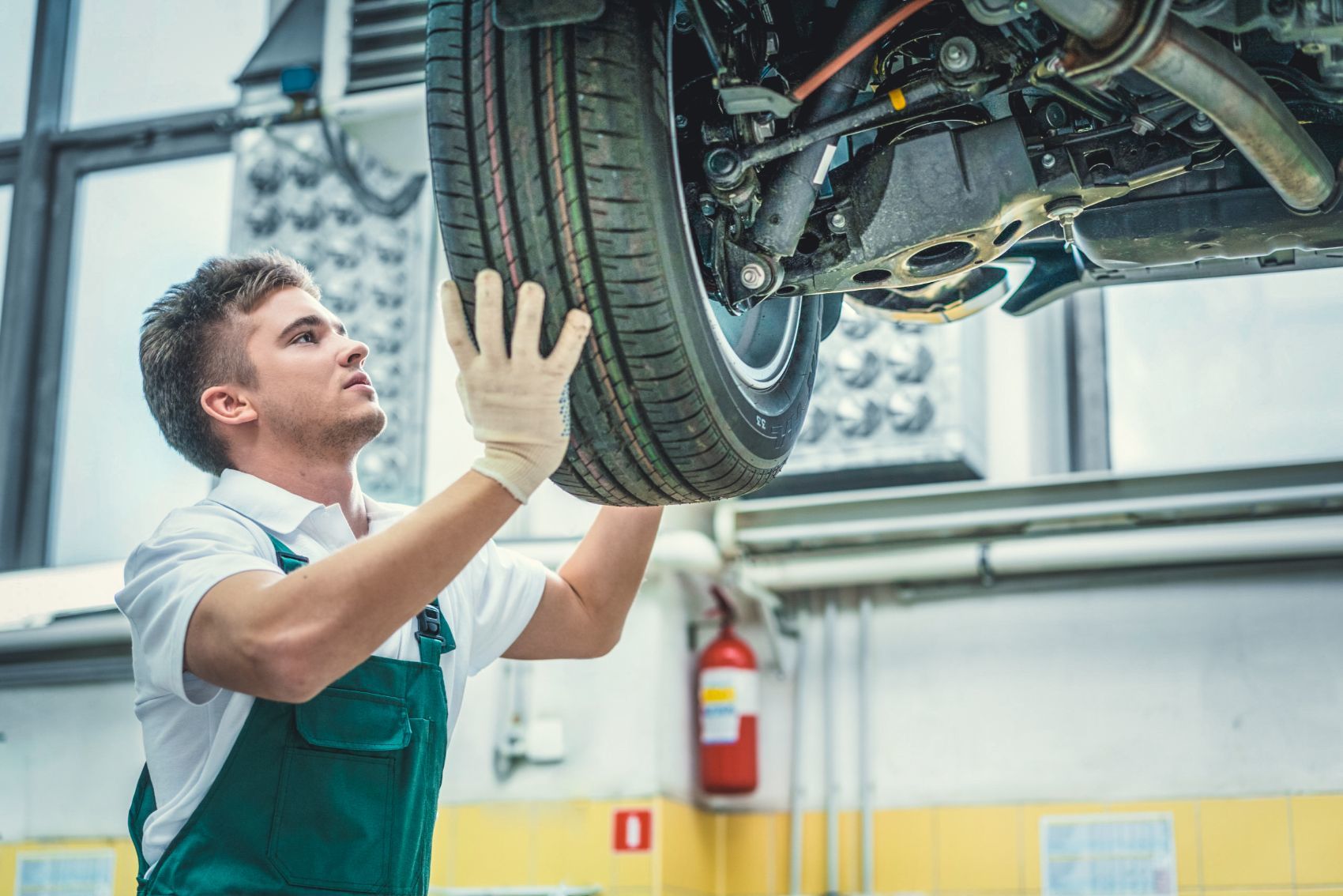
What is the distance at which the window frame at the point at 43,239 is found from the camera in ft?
17.8

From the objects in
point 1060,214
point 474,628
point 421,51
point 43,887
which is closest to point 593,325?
point 1060,214

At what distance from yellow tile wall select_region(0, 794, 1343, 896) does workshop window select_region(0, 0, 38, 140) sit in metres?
3.12

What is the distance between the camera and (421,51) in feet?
14.7

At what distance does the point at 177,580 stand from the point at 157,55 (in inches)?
176

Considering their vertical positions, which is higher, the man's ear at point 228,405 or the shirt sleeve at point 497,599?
the man's ear at point 228,405

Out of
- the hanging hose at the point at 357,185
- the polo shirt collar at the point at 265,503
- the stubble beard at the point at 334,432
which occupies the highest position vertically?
the hanging hose at the point at 357,185

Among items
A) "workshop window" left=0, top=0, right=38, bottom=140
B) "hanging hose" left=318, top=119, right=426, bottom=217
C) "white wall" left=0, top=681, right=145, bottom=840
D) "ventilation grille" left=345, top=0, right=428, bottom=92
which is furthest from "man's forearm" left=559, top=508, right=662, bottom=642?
"workshop window" left=0, top=0, right=38, bottom=140

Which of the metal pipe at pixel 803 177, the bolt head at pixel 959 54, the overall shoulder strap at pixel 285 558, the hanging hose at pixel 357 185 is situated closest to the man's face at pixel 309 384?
the overall shoulder strap at pixel 285 558

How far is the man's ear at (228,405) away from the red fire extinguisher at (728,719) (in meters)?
2.75

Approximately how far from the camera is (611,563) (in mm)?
2125

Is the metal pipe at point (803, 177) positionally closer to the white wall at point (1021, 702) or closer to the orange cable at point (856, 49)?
the orange cable at point (856, 49)

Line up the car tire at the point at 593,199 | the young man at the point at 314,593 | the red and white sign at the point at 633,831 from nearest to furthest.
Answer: the car tire at the point at 593,199 → the young man at the point at 314,593 → the red and white sign at the point at 633,831

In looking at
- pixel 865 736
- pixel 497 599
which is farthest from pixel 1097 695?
pixel 497 599

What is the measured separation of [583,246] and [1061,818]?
3307 mm
